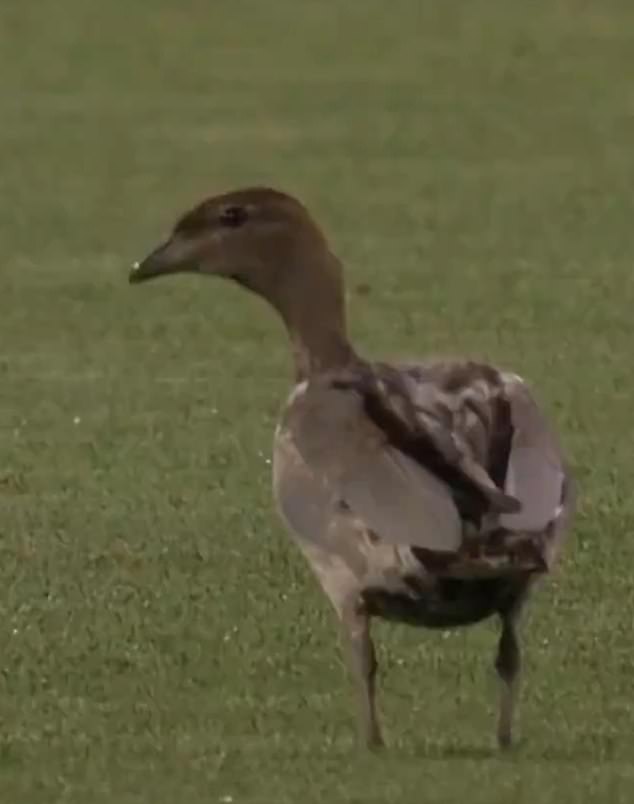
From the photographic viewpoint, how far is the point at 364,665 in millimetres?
6953

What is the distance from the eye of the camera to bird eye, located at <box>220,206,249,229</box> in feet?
24.5

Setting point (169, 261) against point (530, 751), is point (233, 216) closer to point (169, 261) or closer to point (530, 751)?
point (169, 261)

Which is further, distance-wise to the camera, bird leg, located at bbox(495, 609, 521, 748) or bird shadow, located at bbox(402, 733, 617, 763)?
bird leg, located at bbox(495, 609, 521, 748)

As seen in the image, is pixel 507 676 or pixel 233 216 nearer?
pixel 507 676

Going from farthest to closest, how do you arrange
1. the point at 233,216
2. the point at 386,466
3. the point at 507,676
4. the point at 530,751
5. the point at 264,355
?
the point at 264,355 < the point at 233,216 < the point at 507,676 < the point at 530,751 < the point at 386,466

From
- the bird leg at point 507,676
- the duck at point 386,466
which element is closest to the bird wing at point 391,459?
the duck at point 386,466

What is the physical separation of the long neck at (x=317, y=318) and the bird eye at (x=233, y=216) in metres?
0.17

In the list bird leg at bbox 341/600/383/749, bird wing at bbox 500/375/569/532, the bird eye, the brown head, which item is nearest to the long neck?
the brown head

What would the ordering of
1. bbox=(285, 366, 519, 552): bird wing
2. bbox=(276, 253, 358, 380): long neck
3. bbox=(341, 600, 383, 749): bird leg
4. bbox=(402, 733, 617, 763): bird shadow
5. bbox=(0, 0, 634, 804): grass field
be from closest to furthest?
bbox=(285, 366, 519, 552): bird wing < bbox=(402, 733, 617, 763): bird shadow < bbox=(341, 600, 383, 749): bird leg < bbox=(0, 0, 634, 804): grass field < bbox=(276, 253, 358, 380): long neck

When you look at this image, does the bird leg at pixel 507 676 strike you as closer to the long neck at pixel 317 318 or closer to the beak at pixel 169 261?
the long neck at pixel 317 318

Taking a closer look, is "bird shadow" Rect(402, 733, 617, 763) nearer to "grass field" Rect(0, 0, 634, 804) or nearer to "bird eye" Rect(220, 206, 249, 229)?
"grass field" Rect(0, 0, 634, 804)

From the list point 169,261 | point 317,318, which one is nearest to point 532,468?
point 317,318

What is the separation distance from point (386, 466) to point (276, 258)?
99cm

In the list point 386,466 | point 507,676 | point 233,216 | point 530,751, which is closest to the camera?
point 386,466
